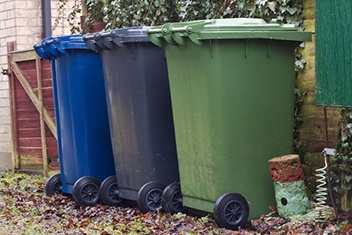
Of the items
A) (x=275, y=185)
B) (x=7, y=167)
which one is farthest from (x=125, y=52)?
(x=7, y=167)

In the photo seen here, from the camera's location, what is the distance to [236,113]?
657cm

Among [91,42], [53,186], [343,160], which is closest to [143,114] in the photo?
[91,42]

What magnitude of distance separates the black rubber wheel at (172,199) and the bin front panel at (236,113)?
376mm

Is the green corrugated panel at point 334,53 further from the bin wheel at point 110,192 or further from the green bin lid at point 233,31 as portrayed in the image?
the bin wheel at point 110,192

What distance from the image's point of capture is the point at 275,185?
6.68 meters

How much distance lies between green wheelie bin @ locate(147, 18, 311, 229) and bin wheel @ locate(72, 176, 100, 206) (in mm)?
1682

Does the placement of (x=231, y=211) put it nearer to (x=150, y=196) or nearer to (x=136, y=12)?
(x=150, y=196)

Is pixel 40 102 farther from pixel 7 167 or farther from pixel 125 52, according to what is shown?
pixel 125 52

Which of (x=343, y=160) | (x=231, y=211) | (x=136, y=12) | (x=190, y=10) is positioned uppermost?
(x=136, y=12)

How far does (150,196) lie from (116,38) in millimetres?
1368

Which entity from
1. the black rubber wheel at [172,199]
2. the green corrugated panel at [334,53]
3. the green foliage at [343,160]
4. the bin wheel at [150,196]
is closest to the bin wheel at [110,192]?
the bin wheel at [150,196]

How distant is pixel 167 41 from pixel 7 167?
21.5 ft

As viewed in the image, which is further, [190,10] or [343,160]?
[190,10]

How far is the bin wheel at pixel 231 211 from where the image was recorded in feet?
21.5
